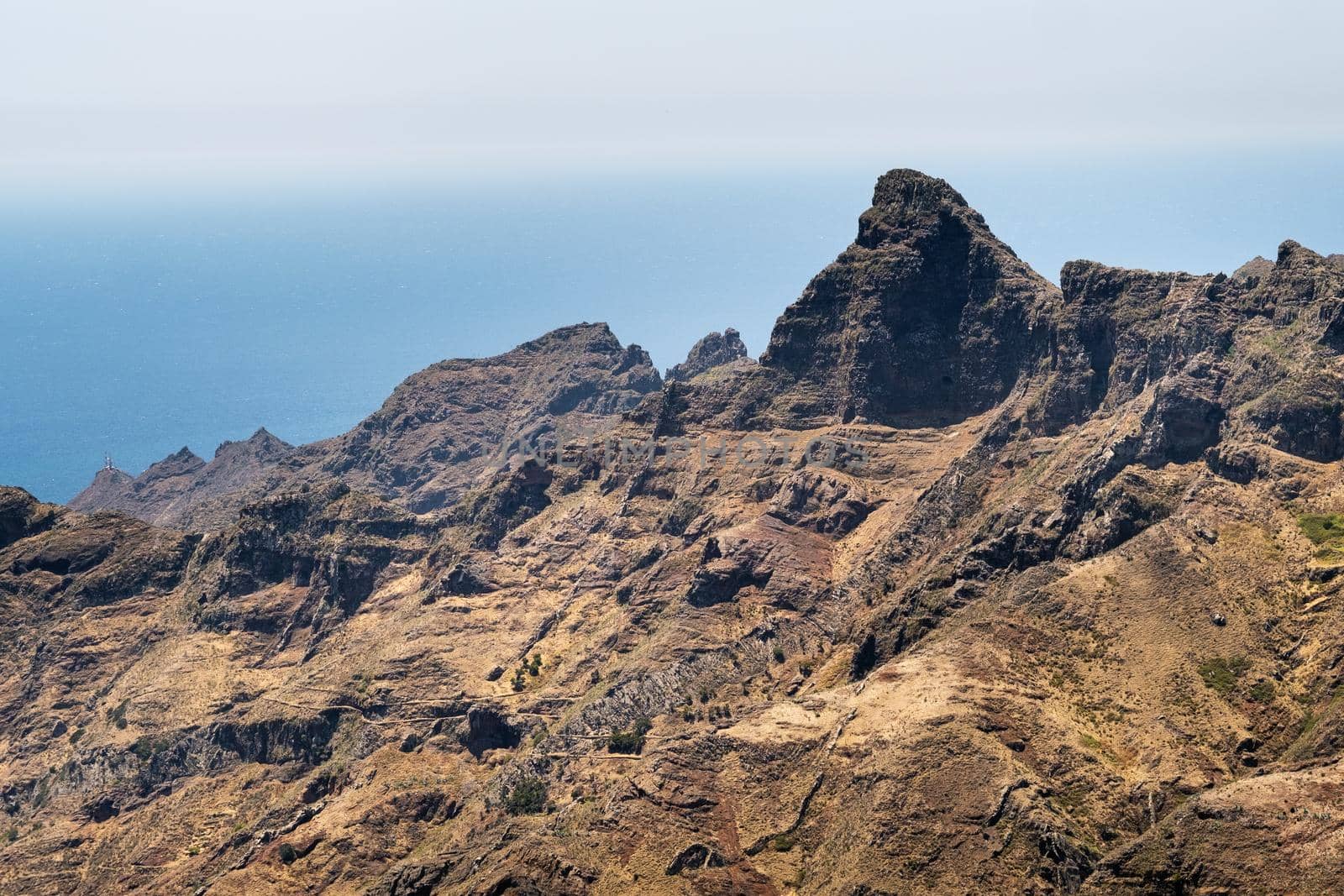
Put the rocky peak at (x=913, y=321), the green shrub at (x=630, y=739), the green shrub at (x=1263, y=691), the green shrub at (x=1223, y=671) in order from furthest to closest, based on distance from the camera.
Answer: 1. the rocky peak at (x=913, y=321)
2. the green shrub at (x=630, y=739)
3. the green shrub at (x=1223, y=671)
4. the green shrub at (x=1263, y=691)

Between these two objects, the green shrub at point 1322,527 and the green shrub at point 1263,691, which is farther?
the green shrub at point 1322,527

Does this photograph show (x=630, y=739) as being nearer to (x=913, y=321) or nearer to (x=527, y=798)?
(x=527, y=798)

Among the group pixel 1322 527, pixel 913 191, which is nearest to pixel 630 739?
pixel 1322 527

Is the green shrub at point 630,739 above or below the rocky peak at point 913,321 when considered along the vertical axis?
below

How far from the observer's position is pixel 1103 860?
300ft

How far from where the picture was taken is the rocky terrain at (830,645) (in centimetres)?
10375

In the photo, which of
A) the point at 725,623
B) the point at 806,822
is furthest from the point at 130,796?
the point at 806,822

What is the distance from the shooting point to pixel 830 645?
143m

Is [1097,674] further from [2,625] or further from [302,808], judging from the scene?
[2,625]

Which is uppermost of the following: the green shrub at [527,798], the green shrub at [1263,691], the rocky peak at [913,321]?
the rocky peak at [913,321]

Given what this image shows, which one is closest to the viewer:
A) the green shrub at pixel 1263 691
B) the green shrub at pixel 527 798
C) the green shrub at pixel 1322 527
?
the green shrub at pixel 1263 691

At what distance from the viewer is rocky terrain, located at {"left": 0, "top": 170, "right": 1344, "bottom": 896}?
104 m

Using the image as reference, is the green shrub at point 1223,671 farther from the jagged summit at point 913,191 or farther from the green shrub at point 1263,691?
the jagged summit at point 913,191

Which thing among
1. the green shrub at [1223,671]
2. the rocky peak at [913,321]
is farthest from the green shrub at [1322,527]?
the rocky peak at [913,321]
